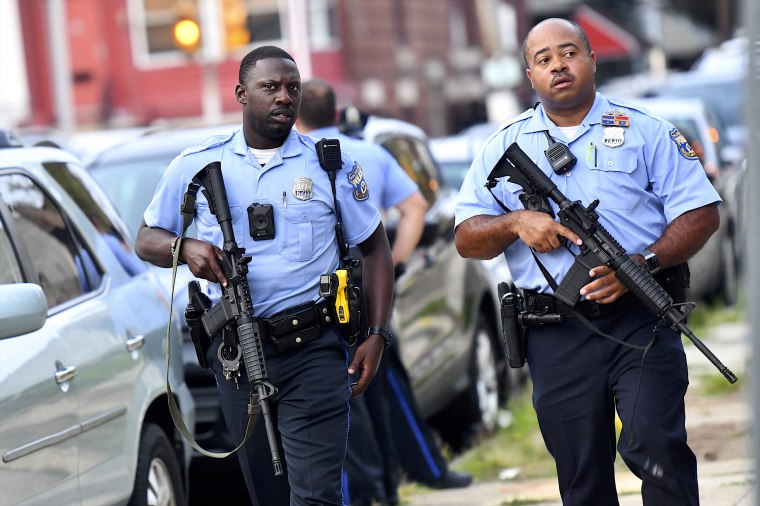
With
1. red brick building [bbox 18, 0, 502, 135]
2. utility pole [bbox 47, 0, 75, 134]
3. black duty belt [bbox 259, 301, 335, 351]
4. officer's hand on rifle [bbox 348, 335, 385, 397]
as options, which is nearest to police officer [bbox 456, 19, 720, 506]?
officer's hand on rifle [bbox 348, 335, 385, 397]

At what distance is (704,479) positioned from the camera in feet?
22.4

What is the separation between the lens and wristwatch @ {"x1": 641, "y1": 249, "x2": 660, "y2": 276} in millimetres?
4633

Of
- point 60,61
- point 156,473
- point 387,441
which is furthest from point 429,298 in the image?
point 60,61

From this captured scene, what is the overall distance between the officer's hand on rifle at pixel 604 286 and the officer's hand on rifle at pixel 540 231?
11 cm

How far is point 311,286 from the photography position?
187 inches

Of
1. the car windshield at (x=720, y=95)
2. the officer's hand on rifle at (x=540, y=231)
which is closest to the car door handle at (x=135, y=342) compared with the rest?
the officer's hand on rifle at (x=540, y=231)

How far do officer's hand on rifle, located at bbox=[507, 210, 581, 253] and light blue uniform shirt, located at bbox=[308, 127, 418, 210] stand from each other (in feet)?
7.75

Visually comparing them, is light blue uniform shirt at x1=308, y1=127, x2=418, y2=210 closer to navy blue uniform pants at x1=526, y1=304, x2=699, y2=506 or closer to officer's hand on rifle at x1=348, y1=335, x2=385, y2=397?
officer's hand on rifle at x1=348, y1=335, x2=385, y2=397

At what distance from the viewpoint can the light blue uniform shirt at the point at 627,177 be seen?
4730 mm

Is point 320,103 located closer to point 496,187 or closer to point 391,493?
point 391,493

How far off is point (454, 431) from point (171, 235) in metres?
4.67

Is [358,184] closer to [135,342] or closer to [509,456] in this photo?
[135,342]

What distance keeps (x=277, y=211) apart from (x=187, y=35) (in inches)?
447

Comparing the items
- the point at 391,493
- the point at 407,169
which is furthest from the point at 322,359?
the point at 407,169
